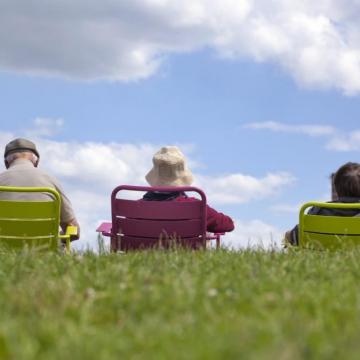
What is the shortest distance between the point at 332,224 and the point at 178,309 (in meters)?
3.69

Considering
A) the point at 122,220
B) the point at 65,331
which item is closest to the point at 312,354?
the point at 65,331

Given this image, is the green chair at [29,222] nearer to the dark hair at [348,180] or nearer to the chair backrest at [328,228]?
the chair backrest at [328,228]

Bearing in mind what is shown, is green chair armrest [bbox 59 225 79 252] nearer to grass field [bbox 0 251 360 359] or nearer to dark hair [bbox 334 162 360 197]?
dark hair [bbox 334 162 360 197]

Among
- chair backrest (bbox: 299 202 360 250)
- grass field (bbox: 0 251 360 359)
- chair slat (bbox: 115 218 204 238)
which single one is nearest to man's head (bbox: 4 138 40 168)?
chair slat (bbox: 115 218 204 238)

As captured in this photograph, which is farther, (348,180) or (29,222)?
(348,180)

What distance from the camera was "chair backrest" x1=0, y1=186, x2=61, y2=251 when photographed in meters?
6.92

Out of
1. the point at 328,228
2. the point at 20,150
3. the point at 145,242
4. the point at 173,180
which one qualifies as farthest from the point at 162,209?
the point at 20,150

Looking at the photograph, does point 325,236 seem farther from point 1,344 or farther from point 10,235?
point 1,344

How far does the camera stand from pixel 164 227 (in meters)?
7.20

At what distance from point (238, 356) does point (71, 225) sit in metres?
5.42

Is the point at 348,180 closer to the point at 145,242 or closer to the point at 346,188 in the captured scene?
the point at 346,188

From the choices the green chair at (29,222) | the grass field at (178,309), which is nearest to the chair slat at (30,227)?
the green chair at (29,222)

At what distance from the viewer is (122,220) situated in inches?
287

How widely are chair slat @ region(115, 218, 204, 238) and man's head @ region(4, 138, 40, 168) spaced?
1.57 m
